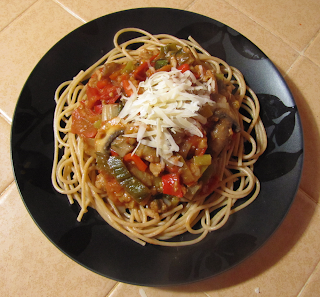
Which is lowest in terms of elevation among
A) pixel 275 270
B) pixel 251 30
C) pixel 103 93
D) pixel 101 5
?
pixel 275 270

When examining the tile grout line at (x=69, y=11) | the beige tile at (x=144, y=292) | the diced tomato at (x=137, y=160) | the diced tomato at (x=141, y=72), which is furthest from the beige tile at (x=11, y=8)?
the beige tile at (x=144, y=292)

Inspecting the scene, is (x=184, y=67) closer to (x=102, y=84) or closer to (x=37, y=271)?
(x=102, y=84)

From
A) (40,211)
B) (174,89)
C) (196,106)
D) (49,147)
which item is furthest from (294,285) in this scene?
(49,147)

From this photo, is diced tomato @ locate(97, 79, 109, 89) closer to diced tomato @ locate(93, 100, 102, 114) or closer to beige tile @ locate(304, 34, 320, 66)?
diced tomato @ locate(93, 100, 102, 114)

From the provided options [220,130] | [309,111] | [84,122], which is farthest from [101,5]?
[309,111]

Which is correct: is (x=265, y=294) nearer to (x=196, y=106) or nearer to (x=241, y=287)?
(x=241, y=287)

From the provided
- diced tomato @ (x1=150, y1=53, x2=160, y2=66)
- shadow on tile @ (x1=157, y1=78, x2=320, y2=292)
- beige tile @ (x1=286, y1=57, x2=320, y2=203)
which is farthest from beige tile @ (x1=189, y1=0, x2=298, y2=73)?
diced tomato @ (x1=150, y1=53, x2=160, y2=66)
